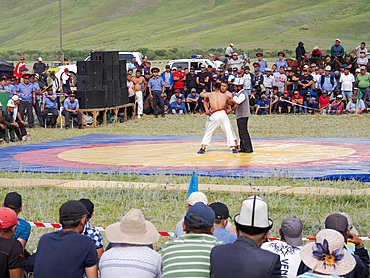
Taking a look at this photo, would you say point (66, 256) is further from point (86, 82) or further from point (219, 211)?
point (86, 82)

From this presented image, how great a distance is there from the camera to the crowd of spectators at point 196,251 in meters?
4.42

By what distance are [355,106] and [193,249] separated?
67.0 ft

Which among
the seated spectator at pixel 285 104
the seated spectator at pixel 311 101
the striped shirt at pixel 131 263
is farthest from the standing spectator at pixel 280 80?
the striped shirt at pixel 131 263

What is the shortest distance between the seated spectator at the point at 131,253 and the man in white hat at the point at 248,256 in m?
0.66

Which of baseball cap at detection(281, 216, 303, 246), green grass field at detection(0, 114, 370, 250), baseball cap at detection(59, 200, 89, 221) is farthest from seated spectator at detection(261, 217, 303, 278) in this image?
green grass field at detection(0, 114, 370, 250)

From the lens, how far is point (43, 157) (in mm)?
14641

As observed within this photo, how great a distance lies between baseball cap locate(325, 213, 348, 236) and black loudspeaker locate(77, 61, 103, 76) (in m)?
17.7

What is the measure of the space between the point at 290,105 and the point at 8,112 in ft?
37.1

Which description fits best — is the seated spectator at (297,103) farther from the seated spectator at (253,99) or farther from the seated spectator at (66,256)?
the seated spectator at (66,256)

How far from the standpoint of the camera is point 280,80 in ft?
81.3

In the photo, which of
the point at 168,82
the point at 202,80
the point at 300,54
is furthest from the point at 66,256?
the point at 300,54

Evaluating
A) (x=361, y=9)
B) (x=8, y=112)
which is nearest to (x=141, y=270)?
(x=8, y=112)

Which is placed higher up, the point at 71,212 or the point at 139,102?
the point at 71,212

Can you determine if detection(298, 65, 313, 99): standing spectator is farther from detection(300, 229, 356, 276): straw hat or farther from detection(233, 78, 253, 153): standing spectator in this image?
detection(300, 229, 356, 276): straw hat
